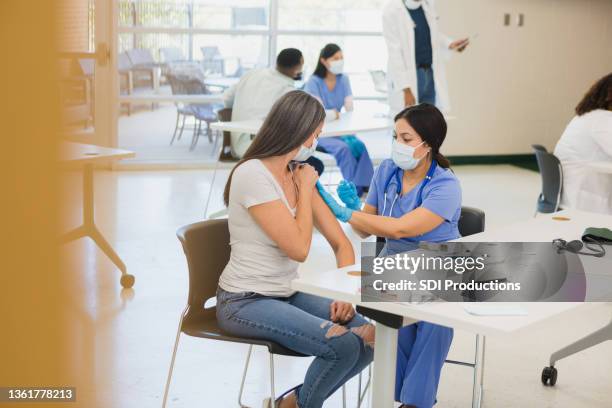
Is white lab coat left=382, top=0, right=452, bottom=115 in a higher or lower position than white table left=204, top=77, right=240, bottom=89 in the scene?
higher

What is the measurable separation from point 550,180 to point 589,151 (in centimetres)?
25

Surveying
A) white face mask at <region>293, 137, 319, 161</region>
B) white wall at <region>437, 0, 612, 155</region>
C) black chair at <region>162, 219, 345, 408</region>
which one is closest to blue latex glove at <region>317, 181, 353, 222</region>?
white face mask at <region>293, 137, 319, 161</region>

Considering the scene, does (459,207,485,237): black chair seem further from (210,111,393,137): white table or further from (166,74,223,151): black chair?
(166,74,223,151): black chair

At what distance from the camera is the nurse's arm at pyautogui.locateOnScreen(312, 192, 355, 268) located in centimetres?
257

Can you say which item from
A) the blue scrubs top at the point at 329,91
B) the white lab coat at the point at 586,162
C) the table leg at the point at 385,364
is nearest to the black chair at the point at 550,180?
the white lab coat at the point at 586,162

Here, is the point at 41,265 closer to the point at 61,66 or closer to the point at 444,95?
the point at 61,66

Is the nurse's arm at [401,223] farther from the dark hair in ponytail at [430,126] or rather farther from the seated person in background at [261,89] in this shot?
the seated person in background at [261,89]

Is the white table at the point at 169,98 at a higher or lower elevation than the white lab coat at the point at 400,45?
lower

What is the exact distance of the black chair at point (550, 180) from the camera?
174 inches

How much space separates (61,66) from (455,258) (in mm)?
1747

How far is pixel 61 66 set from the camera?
1.90 ft

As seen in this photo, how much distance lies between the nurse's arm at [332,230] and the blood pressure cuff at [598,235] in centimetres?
72

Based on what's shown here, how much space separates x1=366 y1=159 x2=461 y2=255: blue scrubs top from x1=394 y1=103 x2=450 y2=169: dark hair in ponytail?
61 mm

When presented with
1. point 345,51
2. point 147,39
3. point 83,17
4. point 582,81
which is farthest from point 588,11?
point 83,17
